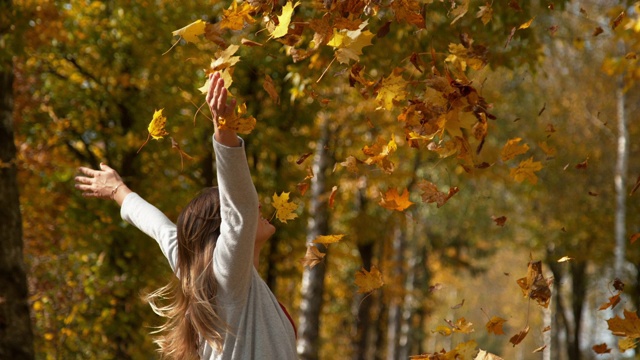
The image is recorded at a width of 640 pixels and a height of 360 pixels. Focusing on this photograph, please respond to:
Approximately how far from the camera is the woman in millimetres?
2711

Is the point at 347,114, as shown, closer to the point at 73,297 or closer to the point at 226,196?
the point at 73,297

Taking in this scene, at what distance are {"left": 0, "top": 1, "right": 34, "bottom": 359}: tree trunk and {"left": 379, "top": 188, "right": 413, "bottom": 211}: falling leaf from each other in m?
4.07

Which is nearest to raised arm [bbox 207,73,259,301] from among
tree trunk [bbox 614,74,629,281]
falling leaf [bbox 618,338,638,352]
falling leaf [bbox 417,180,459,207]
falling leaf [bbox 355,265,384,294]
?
falling leaf [bbox 355,265,384,294]

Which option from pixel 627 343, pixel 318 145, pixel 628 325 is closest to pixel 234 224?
pixel 628 325

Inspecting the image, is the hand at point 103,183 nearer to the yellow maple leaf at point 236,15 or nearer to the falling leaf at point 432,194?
the yellow maple leaf at point 236,15

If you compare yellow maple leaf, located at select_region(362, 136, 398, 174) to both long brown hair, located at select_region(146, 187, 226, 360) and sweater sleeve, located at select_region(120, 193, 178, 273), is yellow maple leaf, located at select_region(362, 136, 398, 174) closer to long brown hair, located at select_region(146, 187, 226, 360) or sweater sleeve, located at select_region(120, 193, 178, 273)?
long brown hair, located at select_region(146, 187, 226, 360)

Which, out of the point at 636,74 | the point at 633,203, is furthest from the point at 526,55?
the point at 633,203

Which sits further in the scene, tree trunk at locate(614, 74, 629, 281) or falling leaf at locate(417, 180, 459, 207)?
tree trunk at locate(614, 74, 629, 281)

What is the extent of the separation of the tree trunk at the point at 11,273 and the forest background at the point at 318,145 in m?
0.02

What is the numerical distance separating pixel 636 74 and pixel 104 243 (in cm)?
764

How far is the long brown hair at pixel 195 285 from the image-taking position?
297cm

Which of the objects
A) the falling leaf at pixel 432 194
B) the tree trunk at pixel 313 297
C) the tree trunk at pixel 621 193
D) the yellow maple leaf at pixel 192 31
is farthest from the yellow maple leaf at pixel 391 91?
the tree trunk at pixel 621 193

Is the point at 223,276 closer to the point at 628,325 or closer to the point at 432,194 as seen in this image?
the point at 432,194

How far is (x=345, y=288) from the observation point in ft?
68.9
